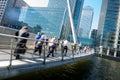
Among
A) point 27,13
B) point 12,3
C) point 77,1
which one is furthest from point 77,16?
point 12,3

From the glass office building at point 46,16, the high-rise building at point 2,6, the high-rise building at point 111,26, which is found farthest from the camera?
the glass office building at point 46,16

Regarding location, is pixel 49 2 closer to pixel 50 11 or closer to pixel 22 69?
pixel 50 11

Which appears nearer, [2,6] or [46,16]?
[2,6]

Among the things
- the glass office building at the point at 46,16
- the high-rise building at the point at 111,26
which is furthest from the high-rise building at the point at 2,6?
the high-rise building at the point at 111,26

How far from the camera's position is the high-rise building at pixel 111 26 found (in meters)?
100

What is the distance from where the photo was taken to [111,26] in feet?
350

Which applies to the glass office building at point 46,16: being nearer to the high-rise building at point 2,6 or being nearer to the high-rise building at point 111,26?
the high-rise building at point 2,6

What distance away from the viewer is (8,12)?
122 m

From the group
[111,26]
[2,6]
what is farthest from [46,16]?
[111,26]

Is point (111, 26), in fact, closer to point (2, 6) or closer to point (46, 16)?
point (46, 16)

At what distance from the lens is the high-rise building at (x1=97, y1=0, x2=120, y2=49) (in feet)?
329

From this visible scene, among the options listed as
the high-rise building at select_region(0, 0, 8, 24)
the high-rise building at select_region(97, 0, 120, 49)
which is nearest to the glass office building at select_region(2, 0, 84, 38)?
the high-rise building at select_region(0, 0, 8, 24)

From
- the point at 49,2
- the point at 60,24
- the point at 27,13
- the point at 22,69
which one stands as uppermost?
the point at 49,2

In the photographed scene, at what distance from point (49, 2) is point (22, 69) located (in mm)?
139670
